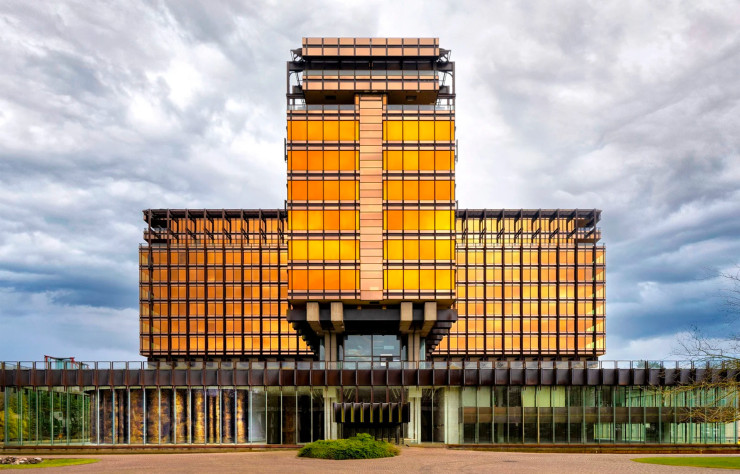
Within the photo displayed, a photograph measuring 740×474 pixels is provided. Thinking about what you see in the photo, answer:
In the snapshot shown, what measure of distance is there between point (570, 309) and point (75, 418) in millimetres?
75975

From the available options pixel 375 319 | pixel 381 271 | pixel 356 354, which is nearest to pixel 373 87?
pixel 381 271

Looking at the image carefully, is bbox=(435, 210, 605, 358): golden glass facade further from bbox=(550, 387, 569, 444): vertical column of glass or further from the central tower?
bbox=(550, 387, 569, 444): vertical column of glass

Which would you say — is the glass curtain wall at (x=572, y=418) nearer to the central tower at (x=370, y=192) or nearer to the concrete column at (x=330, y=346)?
the central tower at (x=370, y=192)

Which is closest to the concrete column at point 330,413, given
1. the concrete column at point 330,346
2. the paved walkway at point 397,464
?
the concrete column at point 330,346

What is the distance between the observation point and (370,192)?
61062 millimetres

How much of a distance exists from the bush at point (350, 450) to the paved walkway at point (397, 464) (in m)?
0.83

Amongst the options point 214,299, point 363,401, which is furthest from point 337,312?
point 214,299

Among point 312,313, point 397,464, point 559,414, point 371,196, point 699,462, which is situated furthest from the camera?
point 371,196

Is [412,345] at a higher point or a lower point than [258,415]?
higher

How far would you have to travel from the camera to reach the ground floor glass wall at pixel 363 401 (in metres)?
58.2

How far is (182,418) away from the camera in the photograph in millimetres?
58188

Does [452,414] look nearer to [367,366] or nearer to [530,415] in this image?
[530,415]

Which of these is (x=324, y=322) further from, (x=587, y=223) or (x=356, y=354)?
(x=587, y=223)

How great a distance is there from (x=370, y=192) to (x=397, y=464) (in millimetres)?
28277
